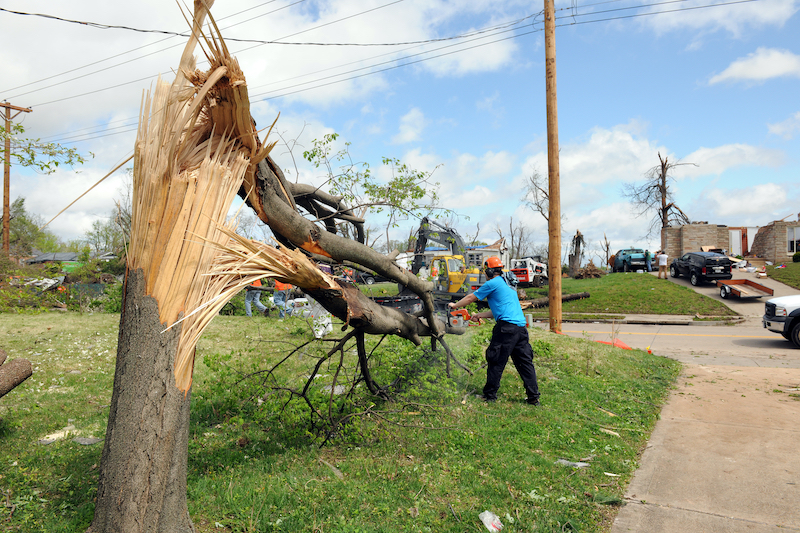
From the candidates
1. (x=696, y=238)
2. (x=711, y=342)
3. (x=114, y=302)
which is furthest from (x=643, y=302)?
(x=114, y=302)

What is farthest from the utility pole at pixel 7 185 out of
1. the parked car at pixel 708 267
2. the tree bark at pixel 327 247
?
the parked car at pixel 708 267

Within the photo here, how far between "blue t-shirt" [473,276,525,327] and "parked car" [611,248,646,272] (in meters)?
26.5

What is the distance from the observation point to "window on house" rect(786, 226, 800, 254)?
29.3m

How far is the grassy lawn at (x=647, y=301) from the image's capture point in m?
17.1

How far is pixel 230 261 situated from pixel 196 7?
54.5 inches

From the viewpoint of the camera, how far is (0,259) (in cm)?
711

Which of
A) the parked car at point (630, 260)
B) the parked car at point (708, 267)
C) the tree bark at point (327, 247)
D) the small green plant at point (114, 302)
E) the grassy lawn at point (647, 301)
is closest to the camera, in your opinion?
the tree bark at point (327, 247)

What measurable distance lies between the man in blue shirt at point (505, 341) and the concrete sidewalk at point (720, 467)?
4.70 feet

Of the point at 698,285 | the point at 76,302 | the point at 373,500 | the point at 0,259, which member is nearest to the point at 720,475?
the point at 373,500

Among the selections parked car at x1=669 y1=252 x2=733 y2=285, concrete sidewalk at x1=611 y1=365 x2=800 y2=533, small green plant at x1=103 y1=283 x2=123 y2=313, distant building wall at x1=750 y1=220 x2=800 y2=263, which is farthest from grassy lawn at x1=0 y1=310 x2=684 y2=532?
distant building wall at x1=750 y1=220 x2=800 y2=263

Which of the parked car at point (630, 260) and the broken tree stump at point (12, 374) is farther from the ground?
the parked car at point (630, 260)

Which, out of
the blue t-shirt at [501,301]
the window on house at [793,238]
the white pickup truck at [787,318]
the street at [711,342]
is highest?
the window on house at [793,238]

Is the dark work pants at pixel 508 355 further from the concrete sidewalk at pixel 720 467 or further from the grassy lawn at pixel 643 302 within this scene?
the grassy lawn at pixel 643 302

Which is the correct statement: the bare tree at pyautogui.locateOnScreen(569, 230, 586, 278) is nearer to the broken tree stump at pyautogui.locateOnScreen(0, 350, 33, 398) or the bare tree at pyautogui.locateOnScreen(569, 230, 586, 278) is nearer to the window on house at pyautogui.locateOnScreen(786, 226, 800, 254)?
the window on house at pyautogui.locateOnScreen(786, 226, 800, 254)
